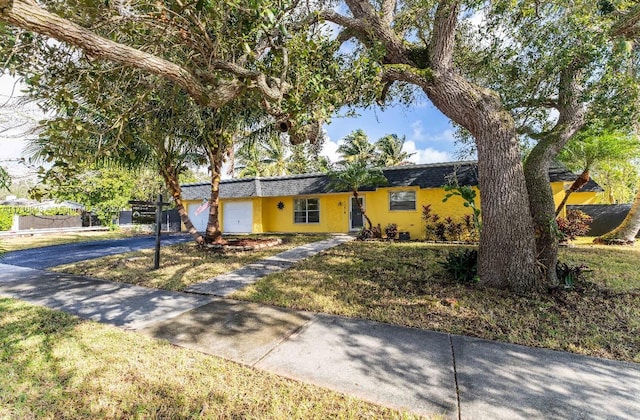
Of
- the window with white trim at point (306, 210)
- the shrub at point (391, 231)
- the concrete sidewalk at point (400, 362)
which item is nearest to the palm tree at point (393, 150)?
the window with white trim at point (306, 210)

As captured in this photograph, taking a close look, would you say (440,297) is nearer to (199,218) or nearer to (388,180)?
(388,180)

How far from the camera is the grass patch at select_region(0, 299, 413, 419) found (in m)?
2.29

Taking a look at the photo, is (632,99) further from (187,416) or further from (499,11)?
(187,416)

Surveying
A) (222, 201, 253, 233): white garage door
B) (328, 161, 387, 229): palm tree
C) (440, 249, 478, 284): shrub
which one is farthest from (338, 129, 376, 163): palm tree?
(440, 249, 478, 284): shrub

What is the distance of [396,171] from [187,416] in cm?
1389

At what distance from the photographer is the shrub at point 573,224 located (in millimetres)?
11164

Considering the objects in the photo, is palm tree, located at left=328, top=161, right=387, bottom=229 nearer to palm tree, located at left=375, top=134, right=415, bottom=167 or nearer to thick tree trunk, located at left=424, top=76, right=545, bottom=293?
thick tree trunk, located at left=424, top=76, right=545, bottom=293

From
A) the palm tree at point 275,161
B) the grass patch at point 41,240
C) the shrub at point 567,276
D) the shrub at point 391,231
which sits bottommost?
the shrub at point 567,276

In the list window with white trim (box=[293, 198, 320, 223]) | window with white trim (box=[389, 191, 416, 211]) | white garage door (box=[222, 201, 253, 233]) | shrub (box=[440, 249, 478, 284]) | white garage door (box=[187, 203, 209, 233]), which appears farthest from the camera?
white garage door (box=[187, 203, 209, 233])

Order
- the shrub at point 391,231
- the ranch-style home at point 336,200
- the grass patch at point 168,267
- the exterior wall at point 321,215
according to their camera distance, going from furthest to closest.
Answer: the exterior wall at point 321,215 < the shrub at point 391,231 < the ranch-style home at point 336,200 < the grass patch at point 168,267

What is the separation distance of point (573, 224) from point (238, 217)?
57.1ft

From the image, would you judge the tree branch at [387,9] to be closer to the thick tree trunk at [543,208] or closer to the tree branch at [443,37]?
the tree branch at [443,37]

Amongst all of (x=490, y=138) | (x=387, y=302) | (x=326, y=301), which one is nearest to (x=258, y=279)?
(x=326, y=301)

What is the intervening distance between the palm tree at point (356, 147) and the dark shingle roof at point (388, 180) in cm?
1141
